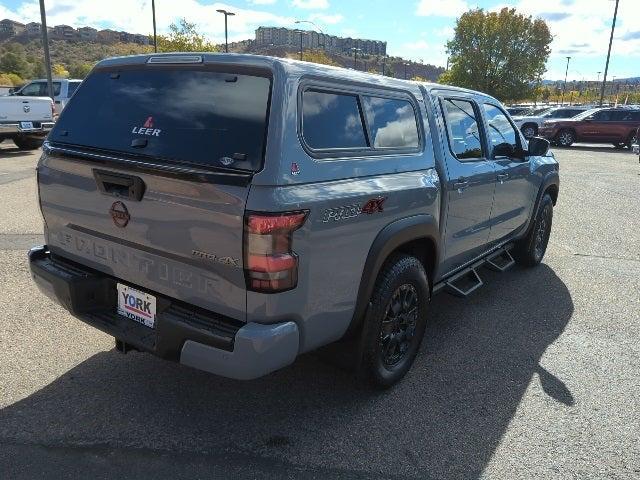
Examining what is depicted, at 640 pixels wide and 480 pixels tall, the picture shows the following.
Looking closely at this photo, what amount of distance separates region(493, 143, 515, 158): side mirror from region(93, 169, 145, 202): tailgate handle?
3.08 meters

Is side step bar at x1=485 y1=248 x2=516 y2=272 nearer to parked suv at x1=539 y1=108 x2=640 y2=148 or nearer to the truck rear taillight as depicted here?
the truck rear taillight

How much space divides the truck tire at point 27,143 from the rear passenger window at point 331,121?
547 inches

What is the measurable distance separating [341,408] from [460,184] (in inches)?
69.7

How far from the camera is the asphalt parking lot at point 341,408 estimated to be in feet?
8.45

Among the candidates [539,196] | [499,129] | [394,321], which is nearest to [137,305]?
[394,321]

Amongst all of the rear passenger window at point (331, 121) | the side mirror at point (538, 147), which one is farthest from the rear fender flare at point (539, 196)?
the rear passenger window at point (331, 121)

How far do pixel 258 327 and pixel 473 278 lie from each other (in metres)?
2.86

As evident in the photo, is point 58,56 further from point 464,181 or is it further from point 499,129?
point 464,181

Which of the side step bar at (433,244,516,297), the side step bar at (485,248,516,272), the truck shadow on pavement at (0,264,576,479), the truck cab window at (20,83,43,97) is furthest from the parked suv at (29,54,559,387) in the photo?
the truck cab window at (20,83,43,97)

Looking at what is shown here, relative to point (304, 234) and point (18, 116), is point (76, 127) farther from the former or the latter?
point (18, 116)

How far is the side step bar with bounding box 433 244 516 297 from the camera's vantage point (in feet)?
13.5

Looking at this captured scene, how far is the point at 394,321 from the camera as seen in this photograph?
323 centimetres

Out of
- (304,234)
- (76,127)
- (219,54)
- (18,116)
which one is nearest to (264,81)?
(219,54)

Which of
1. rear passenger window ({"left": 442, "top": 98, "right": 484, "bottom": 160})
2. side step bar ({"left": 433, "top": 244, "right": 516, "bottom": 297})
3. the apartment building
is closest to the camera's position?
rear passenger window ({"left": 442, "top": 98, "right": 484, "bottom": 160})
